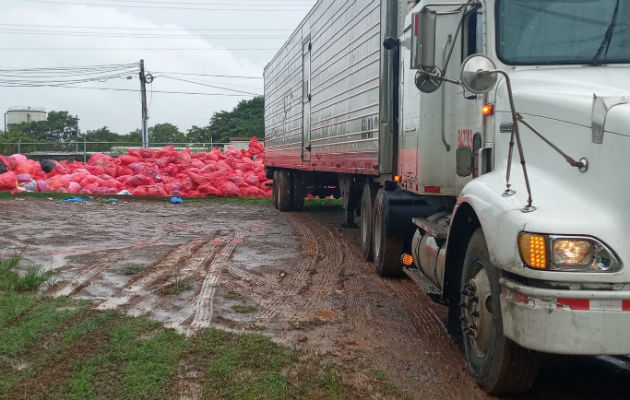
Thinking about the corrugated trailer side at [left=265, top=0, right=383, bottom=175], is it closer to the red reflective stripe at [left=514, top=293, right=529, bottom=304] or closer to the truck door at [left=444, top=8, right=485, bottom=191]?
the truck door at [left=444, top=8, right=485, bottom=191]

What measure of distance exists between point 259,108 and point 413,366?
72389 mm

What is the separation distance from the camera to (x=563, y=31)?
17.3 feet

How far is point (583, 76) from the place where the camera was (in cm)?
501

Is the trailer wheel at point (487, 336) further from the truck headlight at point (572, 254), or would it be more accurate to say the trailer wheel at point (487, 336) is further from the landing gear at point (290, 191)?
the landing gear at point (290, 191)

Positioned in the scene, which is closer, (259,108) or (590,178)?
(590,178)

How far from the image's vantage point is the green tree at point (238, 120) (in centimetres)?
7350

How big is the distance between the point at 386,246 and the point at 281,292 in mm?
1621

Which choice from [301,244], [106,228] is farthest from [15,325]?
[106,228]

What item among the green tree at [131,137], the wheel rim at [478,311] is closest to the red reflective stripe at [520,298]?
the wheel rim at [478,311]

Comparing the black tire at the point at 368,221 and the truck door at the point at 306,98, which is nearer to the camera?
the black tire at the point at 368,221

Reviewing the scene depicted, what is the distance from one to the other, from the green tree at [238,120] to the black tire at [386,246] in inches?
2500

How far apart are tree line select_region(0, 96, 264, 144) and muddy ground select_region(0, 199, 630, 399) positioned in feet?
189

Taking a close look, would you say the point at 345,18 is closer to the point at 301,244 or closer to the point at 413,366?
the point at 301,244

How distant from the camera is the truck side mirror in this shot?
448cm
